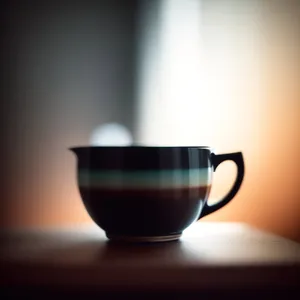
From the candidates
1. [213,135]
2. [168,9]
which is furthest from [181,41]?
[213,135]

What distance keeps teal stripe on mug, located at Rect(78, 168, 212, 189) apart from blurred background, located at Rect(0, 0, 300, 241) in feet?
1.27

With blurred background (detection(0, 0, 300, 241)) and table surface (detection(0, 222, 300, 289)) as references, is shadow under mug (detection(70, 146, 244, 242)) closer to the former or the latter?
table surface (detection(0, 222, 300, 289))

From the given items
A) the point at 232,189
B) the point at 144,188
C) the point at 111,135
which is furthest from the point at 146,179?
the point at 111,135

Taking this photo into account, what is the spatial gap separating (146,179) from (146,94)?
16.8 inches

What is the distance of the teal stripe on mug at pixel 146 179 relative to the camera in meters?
0.45

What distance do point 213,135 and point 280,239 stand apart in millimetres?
355

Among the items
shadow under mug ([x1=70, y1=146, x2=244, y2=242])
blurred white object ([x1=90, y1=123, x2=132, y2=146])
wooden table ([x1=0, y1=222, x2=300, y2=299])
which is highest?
blurred white object ([x1=90, y1=123, x2=132, y2=146])

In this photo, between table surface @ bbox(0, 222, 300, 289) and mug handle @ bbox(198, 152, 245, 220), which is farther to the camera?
mug handle @ bbox(198, 152, 245, 220)

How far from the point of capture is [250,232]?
591 mm

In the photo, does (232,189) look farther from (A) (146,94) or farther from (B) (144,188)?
(A) (146,94)

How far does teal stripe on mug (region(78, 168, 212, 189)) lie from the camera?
1.48 feet

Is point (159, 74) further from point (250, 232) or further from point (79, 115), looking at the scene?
point (250, 232)

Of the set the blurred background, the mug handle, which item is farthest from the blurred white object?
the mug handle

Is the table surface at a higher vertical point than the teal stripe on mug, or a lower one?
lower
